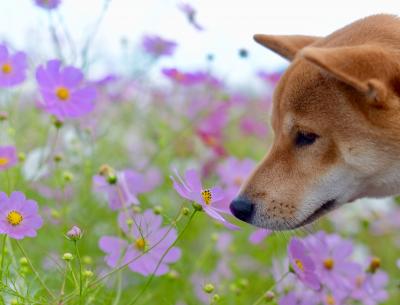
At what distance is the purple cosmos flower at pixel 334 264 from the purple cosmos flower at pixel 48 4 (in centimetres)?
106

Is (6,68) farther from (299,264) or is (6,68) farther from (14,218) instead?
(299,264)

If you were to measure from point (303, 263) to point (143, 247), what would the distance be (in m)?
0.40

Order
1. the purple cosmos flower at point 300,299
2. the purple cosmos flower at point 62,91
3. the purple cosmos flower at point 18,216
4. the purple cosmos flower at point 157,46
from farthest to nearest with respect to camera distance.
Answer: the purple cosmos flower at point 157,46 → the purple cosmos flower at point 62,91 → the purple cosmos flower at point 300,299 → the purple cosmos flower at point 18,216

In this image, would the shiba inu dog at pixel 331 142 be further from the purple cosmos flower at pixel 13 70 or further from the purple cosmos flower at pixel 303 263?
the purple cosmos flower at pixel 13 70

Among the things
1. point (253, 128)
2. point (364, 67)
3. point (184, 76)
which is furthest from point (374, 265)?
point (253, 128)

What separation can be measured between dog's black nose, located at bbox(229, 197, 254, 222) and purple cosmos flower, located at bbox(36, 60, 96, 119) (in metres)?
0.46

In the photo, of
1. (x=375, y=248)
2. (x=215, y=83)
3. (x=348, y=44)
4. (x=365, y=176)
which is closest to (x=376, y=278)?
(x=365, y=176)

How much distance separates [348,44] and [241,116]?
5.74ft

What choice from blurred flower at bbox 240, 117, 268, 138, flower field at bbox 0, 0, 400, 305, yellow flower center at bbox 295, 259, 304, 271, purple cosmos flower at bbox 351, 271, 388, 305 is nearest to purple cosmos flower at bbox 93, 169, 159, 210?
flower field at bbox 0, 0, 400, 305

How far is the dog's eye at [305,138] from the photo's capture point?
1.75 m

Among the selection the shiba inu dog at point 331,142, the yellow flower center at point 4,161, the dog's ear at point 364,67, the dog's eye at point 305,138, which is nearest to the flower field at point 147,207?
the yellow flower center at point 4,161

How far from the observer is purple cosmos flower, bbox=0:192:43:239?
1324 mm

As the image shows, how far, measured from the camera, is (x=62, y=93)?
5.85 ft

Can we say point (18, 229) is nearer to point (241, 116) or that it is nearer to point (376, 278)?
point (376, 278)
